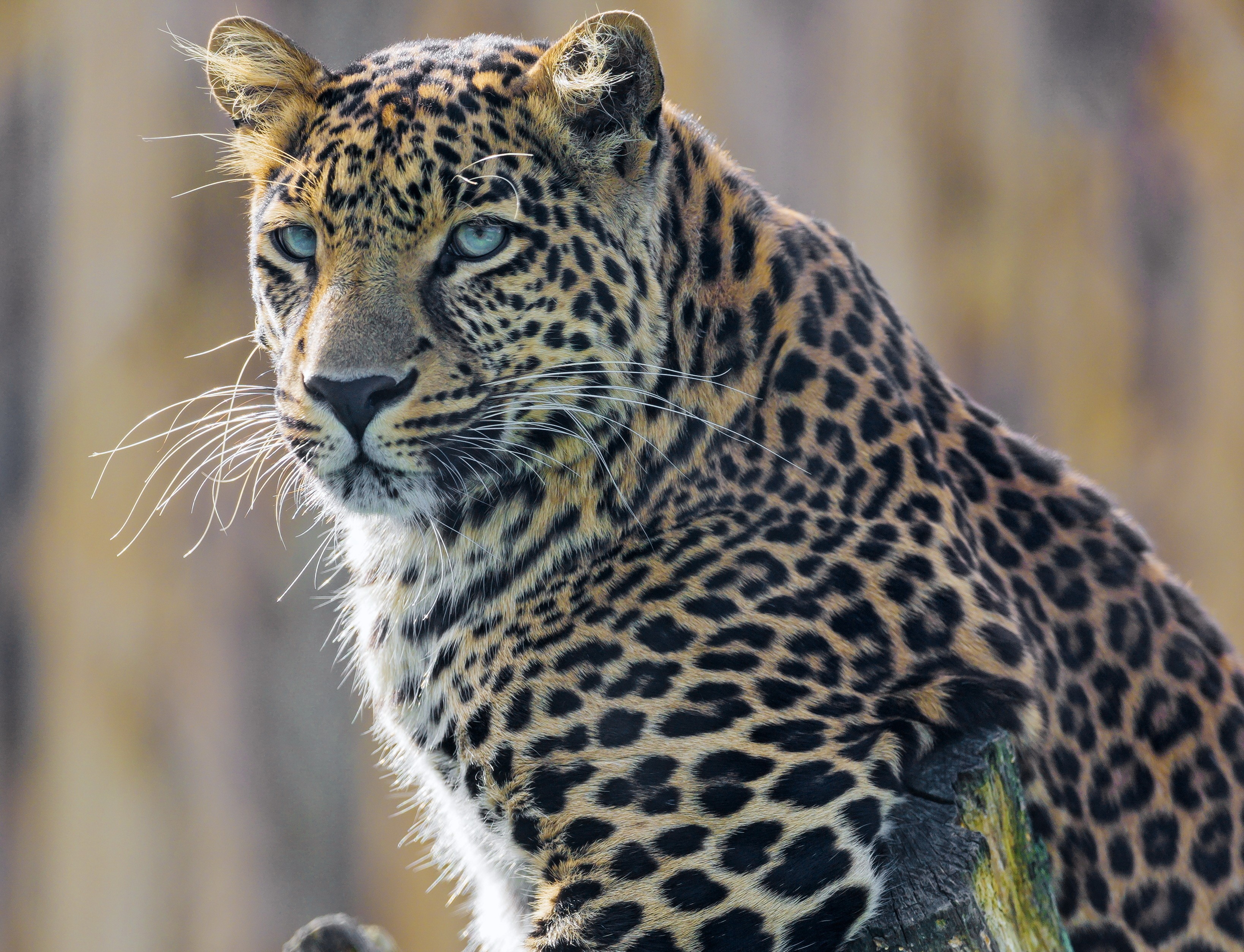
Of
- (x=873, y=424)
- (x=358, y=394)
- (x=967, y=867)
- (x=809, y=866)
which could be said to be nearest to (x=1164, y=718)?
(x=967, y=867)

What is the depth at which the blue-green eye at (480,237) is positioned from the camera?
3.47 m

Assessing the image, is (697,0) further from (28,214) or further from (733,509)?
(733,509)

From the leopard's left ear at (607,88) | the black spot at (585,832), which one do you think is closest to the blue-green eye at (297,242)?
the leopard's left ear at (607,88)

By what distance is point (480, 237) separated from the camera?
11.4 feet

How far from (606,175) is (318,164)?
0.85 m

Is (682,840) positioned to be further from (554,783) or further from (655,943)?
(554,783)

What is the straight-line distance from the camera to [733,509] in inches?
138

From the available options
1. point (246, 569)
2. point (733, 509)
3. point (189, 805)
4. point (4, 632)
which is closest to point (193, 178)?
point (246, 569)

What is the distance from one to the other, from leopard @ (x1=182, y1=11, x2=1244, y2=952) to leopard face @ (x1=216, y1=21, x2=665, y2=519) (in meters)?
0.01

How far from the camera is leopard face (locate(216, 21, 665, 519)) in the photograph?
3400 millimetres

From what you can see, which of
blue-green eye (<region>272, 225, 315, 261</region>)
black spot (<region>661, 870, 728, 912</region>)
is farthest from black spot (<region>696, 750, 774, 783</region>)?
blue-green eye (<region>272, 225, 315, 261</region>)

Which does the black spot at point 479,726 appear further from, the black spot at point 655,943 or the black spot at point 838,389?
the black spot at point 838,389

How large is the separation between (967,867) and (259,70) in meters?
3.10

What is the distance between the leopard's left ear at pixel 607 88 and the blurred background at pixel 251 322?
7002mm
